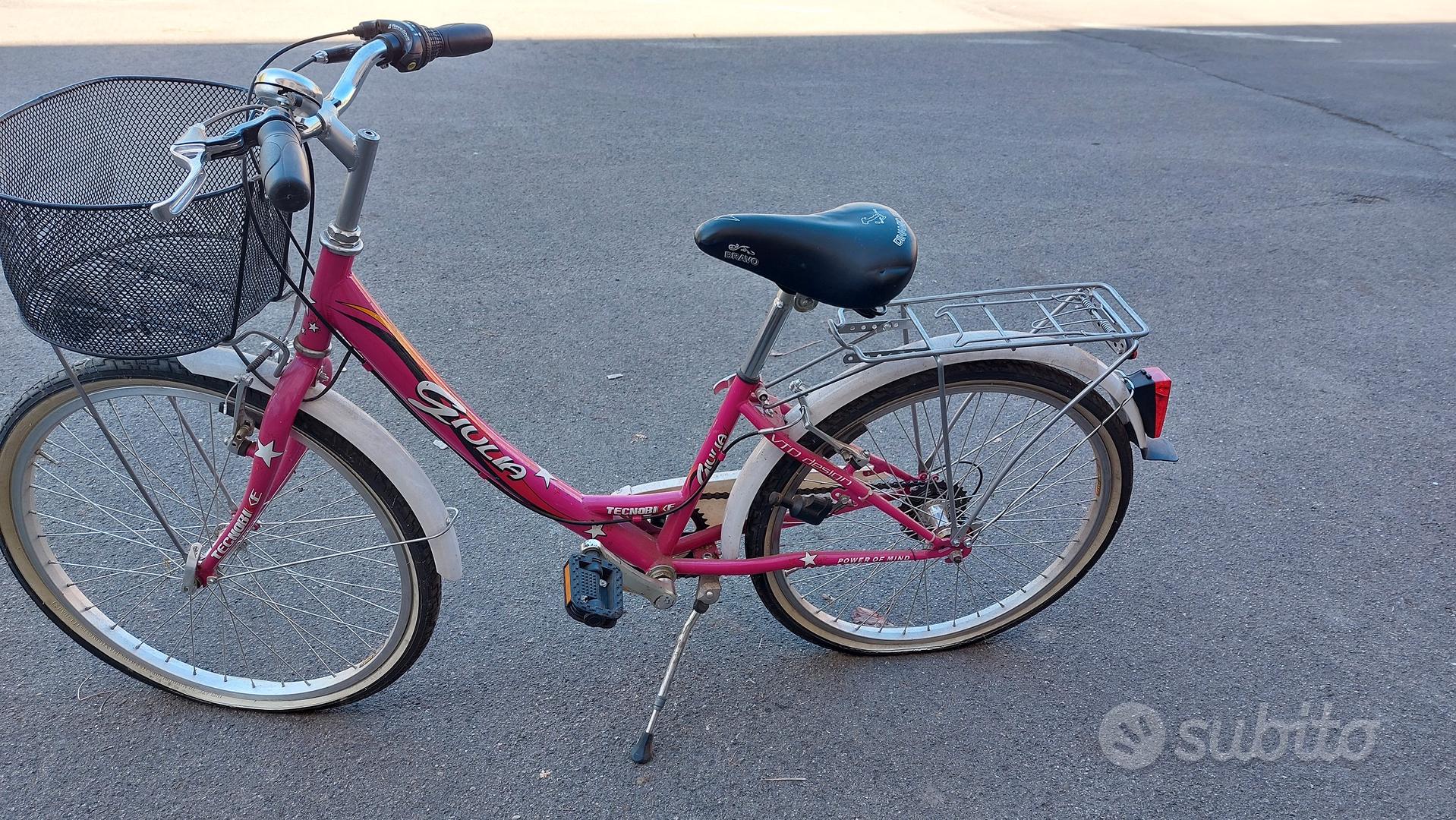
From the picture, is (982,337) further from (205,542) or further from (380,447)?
(205,542)

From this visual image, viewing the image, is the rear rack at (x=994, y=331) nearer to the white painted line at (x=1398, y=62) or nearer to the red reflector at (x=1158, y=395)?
the red reflector at (x=1158, y=395)

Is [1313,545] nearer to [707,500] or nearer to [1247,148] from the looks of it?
[707,500]

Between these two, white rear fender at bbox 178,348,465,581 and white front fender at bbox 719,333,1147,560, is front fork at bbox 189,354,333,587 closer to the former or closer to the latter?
white rear fender at bbox 178,348,465,581

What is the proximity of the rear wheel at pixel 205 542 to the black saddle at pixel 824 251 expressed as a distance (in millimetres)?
865

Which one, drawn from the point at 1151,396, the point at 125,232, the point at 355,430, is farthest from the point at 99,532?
the point at 1151,396

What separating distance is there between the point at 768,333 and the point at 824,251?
0.69ft

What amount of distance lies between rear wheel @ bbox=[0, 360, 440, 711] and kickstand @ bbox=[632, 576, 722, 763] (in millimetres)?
548

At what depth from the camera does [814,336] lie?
4164 millimetres

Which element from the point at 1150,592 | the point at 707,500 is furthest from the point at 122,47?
the point at 1150,592

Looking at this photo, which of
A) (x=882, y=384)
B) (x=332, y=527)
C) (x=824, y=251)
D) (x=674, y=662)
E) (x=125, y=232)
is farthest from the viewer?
(x=332, y=527)

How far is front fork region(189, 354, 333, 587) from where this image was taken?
1.99 metres

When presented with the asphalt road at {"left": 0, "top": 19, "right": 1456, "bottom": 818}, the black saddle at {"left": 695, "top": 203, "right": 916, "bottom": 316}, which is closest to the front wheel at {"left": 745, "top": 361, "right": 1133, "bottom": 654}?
the asphalt road at {"left": 0, "top": 19, "right": 1456, "bottom": 818}

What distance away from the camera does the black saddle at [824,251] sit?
1965mm

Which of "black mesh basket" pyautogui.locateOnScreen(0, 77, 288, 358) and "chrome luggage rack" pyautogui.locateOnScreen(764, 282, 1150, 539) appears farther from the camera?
"chrome luggage rack" pyautogui.locateOnScreen(764, 282, 1150, 539)
